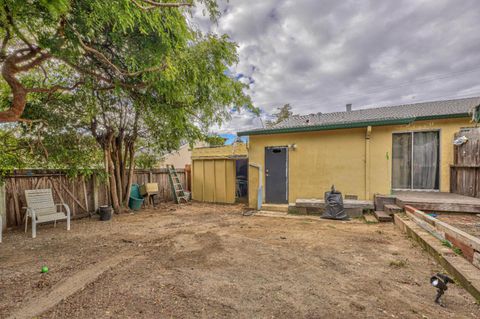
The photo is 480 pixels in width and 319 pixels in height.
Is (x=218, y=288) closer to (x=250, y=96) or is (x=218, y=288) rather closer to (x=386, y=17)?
(x=250, y=96)

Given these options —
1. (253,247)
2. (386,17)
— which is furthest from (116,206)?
(386,17)

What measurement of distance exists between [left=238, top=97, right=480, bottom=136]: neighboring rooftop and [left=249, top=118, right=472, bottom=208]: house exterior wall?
23 cm

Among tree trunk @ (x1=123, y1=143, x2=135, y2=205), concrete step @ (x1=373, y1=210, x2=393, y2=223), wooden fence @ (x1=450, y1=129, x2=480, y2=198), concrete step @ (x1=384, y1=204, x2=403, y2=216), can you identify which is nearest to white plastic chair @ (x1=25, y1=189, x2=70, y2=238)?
tree trunk @ (x1=123, y1=143, x2=135, y2=205)

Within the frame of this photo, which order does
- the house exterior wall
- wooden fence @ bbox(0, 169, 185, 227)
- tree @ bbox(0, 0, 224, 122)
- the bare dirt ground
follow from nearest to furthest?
the bare dirt ground, tree @ bbox(0, 0, 224, 122), wooden fence @ bbox(0, 169, 185, 227), the house exterior wall

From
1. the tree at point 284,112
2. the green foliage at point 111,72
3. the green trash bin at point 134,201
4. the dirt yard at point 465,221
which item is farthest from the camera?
the tree at point 284,112

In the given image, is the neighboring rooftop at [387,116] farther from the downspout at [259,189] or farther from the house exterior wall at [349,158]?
the downspout at [259,189]

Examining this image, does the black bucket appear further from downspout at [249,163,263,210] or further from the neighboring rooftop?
the neighboring rooftop

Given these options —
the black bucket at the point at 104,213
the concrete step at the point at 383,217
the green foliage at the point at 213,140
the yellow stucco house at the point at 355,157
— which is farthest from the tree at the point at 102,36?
the concrete step at the point at 383,217

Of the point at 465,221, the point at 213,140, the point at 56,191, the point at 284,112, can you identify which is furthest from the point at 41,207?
the point at 284,112

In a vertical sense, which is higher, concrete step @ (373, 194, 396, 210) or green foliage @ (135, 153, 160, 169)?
green foliage @ (135, 153, 160, 169)

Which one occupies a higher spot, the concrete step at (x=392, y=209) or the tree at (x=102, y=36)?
the tree at (x=102, y=36)

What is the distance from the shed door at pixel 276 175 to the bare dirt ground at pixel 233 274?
2.26m

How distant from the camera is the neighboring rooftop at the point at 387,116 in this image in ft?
19.0

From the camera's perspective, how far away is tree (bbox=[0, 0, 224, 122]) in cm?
229
